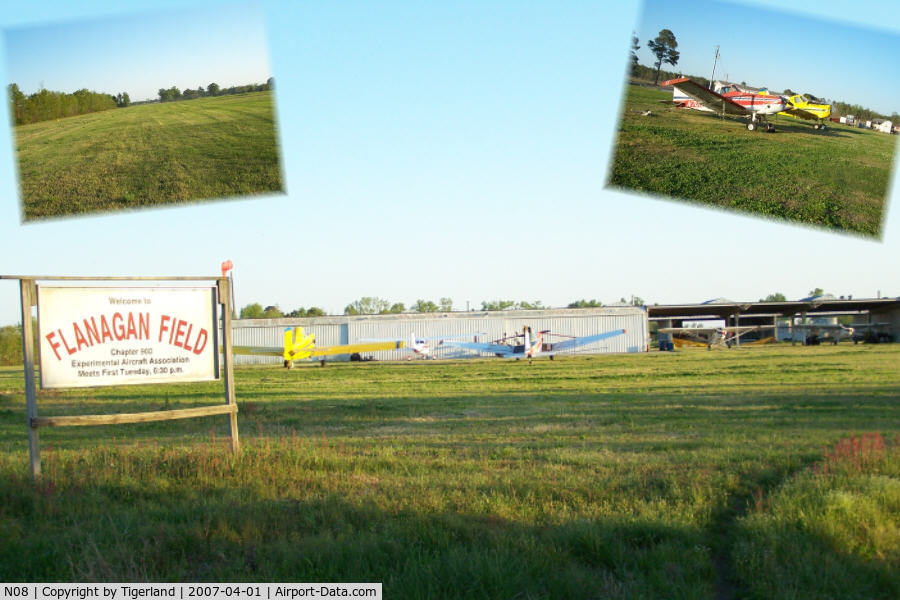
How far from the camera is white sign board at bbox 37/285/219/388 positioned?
6863 millimetres

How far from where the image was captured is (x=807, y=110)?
367cm

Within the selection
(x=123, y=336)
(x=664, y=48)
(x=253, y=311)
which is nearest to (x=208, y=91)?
(x=664, y=48)

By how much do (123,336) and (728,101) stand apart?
5.87 meters

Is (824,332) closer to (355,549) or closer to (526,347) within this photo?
(526,347)

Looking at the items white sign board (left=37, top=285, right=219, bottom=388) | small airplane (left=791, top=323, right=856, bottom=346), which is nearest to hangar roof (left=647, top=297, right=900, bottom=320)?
small airplane (left=791, top=323, right=856, bottom=346)

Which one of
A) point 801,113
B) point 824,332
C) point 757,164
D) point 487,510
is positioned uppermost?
point 801,113

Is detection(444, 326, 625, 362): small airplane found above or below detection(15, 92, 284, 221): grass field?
below

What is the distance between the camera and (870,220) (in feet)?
10.4

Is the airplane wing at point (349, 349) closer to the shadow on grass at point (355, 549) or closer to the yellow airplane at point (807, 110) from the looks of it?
Result: the shadow on grass at point (355, 549)

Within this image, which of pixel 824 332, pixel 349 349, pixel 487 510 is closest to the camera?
pixel 487 510

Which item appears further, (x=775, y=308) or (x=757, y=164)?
(x=775, y=308)

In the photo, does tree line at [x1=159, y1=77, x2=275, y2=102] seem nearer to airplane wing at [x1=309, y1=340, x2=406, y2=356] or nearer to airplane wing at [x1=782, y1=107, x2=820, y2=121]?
airplane wing at [x1=782, y1=107, x2=820, y2=121]

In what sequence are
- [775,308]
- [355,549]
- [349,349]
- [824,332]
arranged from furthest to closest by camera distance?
[775,308] < [824,332] < [349,349] < [355,549]

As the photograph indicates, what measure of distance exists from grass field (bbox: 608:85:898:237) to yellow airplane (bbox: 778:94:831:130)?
0.04 m
